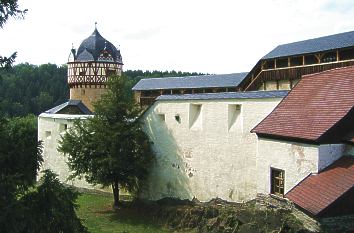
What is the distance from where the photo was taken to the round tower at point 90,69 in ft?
112

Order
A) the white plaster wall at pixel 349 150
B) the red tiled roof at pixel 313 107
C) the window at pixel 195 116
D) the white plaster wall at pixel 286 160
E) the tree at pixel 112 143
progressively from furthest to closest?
the tree at pixel 112 143 → the window at pixel 195 116 → the white plaster wall at pixel 286 160 → the red tiled roof at pixel 313 107 → the white plaster wall at pixel 349 150

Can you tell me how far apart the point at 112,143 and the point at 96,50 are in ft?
58.5

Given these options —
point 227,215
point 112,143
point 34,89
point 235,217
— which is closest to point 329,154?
point 235,217

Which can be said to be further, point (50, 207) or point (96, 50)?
point (96, 50)

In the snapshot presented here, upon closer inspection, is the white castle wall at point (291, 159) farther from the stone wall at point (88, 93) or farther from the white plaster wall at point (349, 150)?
the stone wall at point (88, 93)

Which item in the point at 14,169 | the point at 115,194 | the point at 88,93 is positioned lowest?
the point at 115,194

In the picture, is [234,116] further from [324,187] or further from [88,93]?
[88,93]

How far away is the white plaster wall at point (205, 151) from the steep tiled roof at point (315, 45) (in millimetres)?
6413

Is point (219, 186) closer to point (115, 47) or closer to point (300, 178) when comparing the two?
point (300, 178)

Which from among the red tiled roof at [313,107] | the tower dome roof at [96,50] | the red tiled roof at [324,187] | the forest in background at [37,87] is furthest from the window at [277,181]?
the forest in background at [37,87]

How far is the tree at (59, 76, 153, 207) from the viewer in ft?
60.2

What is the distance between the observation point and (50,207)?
8.38 metres

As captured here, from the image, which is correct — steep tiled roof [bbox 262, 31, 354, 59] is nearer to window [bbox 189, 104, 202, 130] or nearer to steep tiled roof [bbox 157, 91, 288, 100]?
steep tiled roof [bbox 157, 91, 288, 100]

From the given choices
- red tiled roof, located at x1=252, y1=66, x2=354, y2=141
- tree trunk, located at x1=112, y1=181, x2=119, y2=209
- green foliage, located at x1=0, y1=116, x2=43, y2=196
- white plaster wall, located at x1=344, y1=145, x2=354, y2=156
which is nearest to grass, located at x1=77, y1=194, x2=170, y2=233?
tree trunk, located at x1=112, y1=181, x2=119, y2=209
